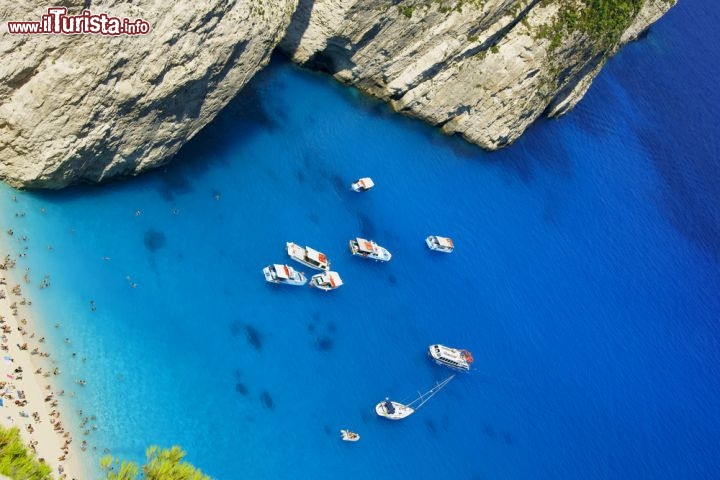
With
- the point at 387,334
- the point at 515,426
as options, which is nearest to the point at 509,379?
the point at 515,426

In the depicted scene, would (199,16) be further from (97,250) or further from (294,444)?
(294,444)

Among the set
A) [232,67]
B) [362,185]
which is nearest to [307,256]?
[362,185]

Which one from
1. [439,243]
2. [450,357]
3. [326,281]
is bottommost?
[450,357]

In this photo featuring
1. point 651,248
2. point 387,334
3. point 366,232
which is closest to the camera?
point 387,334

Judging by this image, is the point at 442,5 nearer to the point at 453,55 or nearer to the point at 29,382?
the point at 453,55

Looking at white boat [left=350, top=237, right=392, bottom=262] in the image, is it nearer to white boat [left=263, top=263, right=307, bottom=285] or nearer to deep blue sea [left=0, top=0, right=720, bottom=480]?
deep blue sea [left=0, top=0, right=720, bottom=480]

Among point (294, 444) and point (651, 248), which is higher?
point (651, 248)

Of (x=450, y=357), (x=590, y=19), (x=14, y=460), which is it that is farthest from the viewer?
(x=590, y=19)
